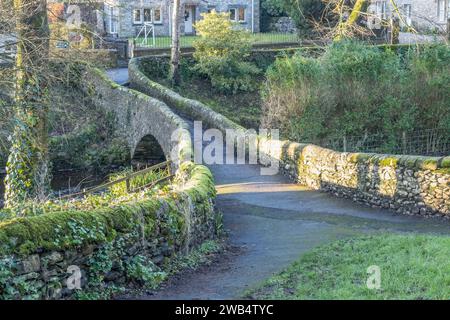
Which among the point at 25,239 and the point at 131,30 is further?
the point at 131,30

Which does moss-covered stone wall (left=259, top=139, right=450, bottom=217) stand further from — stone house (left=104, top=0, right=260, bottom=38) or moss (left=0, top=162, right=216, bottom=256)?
stone house (left=104, top=0, right=260, bottom=38)

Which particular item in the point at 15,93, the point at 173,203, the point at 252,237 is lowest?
the point at 252,237

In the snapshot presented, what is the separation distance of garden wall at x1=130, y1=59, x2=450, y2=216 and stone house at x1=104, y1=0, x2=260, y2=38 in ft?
113

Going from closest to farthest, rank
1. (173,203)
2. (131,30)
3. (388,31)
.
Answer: (173,203)
(388,31)
(131,30)

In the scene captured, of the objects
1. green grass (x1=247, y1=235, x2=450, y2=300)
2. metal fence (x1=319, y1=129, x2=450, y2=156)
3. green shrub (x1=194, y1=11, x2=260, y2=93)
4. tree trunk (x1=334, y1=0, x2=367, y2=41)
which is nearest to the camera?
green grass (x1=247, y1=235, x2=450, y2=300)

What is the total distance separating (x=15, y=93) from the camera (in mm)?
17469

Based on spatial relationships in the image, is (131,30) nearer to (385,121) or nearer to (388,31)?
(388,31)

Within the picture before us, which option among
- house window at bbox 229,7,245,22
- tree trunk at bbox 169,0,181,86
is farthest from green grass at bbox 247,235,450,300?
house window at bbox 229,7,245,22

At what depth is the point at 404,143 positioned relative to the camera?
89.8 ft

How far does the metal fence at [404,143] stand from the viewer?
27.3m

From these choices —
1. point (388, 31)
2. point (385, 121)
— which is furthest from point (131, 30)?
point (385, 121)

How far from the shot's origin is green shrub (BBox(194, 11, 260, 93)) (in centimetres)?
4038

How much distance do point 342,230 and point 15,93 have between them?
8035 mm
